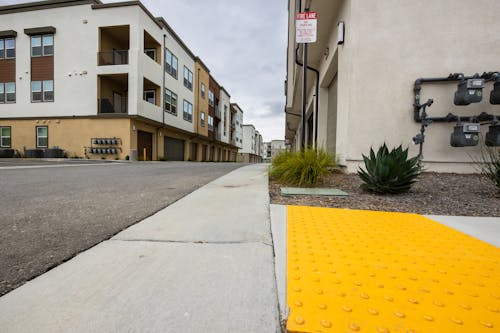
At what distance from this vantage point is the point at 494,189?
312 cm

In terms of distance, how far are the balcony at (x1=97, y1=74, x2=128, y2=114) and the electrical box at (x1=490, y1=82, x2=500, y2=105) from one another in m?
17.4

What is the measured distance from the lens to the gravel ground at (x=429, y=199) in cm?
235

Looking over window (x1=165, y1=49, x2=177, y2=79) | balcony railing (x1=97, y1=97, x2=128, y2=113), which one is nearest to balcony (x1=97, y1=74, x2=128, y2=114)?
balcony railing (x1=97, y1=97, x2=128, y2=113)

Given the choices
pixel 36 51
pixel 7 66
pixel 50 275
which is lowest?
pixel 50 275

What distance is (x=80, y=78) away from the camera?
14688mm

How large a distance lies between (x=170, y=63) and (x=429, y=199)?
801 inches

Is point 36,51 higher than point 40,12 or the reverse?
the reverse

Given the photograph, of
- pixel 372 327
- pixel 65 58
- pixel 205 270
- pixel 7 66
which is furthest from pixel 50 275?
pixel 7 66

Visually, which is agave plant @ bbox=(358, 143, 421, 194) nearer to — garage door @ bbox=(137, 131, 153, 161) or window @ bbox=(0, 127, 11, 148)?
Result: garage door @ bbox=(137, 131, 153, 161)

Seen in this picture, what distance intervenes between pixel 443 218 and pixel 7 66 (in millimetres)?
25245

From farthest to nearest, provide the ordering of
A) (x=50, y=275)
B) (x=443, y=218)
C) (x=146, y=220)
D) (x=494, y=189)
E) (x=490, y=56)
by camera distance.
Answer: (x=490, y=56) < (x=494, y=189) < (x=443, y=218) < (x=146, y=220) < (x=50, y=275)

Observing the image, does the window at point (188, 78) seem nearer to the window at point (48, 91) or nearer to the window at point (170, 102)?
the window at point (170, 102)

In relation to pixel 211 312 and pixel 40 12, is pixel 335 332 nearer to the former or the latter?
pixel 211 312

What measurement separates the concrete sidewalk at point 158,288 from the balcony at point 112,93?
16.7m
